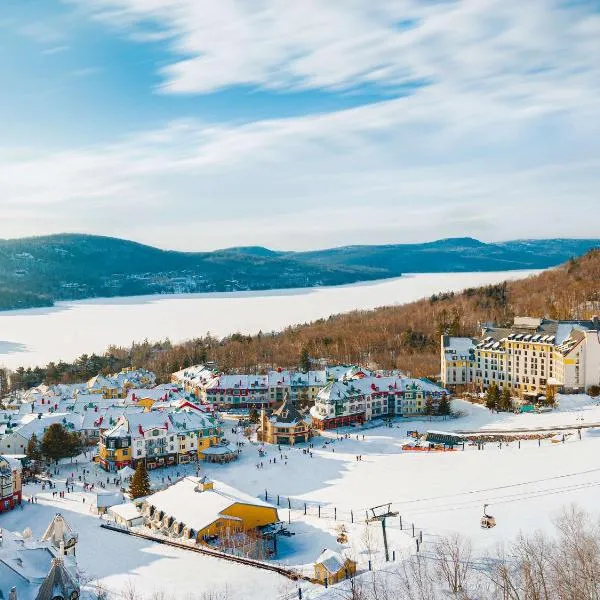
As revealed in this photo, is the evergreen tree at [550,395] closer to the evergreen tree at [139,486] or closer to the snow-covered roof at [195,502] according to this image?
the snow-covered roof at [195,502]

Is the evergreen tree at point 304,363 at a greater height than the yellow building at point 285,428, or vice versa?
the evergreen tree at point 304,363

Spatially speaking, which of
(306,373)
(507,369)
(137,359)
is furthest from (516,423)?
(137,359)

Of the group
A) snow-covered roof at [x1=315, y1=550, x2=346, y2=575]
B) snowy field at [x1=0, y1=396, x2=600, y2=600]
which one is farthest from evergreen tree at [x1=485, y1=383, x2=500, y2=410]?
snow-covered roof at [x1=315, y1=550, x2=346, y2=575]

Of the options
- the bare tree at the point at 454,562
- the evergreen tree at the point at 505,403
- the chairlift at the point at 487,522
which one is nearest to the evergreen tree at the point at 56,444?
the bare tree at the point at 454,562

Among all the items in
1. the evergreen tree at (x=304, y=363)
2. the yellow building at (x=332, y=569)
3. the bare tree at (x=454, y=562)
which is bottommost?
the yellow building at (x=332, y=569)

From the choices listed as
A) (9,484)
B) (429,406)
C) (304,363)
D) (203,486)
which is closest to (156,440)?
(9,484)

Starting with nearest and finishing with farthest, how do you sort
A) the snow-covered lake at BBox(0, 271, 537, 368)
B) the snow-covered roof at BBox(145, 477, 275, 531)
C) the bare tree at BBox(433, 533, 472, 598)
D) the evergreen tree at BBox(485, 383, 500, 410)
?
the bare tree at BBox(433, 533, 472, 598), the snow-covered roof at BBox(145, 477, 275, 531), the evergreen tree at BBox(485, 383, 500, 410), the snow-covered lake at BBox(0, 271, 537, 368)

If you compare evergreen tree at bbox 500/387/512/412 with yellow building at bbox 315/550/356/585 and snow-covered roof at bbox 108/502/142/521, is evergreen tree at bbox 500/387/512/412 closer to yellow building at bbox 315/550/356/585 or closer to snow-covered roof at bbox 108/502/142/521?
snow-covered roof at bbox 108/502/142/521
